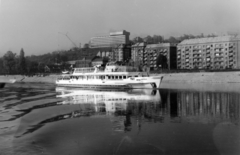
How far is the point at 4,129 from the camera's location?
57.2 ft

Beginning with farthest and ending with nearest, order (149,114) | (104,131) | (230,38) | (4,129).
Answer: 1. (230,38)
2. (149,114)
3. (4,129)
4. (104,131)

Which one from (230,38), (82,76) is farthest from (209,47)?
(82,76)

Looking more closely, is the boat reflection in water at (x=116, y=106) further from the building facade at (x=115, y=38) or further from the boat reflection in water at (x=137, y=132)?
the building facade at (x=115, y=38)

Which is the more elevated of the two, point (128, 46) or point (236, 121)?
point (128, 46)

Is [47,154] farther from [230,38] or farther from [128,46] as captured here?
[128,46]

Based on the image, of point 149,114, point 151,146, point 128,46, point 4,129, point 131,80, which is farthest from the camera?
point 128,46

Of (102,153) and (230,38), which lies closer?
(102,153)

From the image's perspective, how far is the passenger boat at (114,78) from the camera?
168 feet

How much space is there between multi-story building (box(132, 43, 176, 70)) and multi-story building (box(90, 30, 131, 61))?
766 centimetres

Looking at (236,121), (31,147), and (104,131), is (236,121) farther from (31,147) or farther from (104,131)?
(31,147)

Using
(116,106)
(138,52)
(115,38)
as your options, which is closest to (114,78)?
(116,106)

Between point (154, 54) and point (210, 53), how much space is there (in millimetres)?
28222

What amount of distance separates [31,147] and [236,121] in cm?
1371

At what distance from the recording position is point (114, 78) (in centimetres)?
5531
